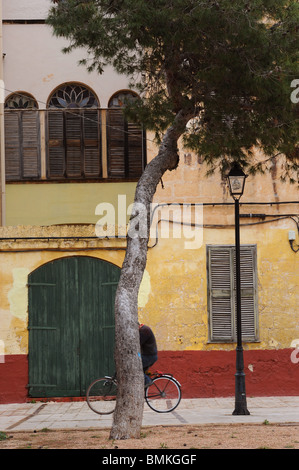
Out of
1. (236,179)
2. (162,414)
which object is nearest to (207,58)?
(236,179)

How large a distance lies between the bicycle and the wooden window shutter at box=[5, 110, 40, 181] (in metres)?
6.96

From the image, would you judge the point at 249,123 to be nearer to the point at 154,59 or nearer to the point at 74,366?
the point at 154,59

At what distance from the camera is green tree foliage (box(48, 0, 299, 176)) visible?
10.6 meters

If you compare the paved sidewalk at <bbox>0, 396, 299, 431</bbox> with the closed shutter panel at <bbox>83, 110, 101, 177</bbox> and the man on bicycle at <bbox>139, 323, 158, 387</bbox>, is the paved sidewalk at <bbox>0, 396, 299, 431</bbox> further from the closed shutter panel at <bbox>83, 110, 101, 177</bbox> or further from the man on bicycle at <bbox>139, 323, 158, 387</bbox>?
the closed shutter panel at <bbox>83, 110, 101, 177</bbox>

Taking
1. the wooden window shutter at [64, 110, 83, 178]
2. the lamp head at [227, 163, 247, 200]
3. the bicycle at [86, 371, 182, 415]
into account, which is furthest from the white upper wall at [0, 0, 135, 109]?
the bicycle at [86, 371, 182, 415]

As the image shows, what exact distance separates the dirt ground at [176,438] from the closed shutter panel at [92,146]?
9136 millimetres

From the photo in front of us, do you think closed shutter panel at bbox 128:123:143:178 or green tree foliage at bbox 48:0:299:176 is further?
closed shutter panel at bbox 128:123:143:178

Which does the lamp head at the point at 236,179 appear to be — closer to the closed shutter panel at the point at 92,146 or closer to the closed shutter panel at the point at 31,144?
Answer: the closed shutter panel at the point at 92,146

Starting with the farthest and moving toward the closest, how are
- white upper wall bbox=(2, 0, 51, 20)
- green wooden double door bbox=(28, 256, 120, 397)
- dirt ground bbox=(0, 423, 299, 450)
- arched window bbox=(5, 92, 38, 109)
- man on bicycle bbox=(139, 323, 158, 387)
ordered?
white upper wall bbox=(2, 0, 51, 20) < arched window bbox=(5, 92, 38, 109) < green wooden double door bbox=(28, 256, 120, 397) < man on bicycle bbox=(139, 323, 158, 387) < dirt ground bbox=(0, 423, 299, 450)

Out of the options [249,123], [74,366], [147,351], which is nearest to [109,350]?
[74,366]

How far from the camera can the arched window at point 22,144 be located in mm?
20031

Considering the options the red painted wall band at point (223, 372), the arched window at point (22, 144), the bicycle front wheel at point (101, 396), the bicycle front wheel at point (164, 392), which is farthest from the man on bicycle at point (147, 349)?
the arched window at point (22, 144)

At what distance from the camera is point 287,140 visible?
11398 mm

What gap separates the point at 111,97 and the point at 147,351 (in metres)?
9.18
